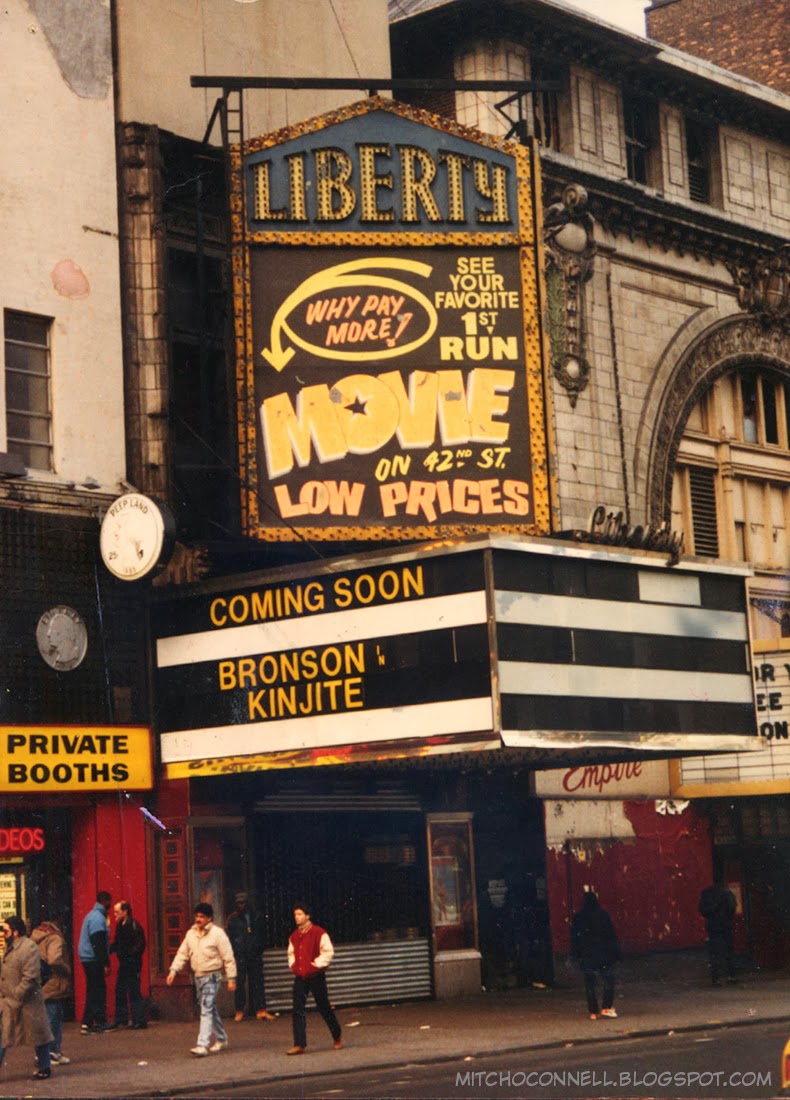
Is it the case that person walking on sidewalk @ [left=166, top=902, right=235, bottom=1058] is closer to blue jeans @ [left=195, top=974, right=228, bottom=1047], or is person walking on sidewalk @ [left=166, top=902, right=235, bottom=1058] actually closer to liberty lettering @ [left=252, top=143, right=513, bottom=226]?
blue jeans @ [left=195, top=974, right=228, bottom=1047]

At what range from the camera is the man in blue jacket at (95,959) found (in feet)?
88.0

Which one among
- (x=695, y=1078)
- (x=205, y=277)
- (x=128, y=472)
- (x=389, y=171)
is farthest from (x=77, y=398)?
(x=695, y=1078)

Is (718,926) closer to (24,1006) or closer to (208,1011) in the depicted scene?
(208,1011)

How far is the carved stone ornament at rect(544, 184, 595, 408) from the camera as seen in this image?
1441 inches

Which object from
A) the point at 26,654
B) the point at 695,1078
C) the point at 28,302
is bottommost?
the point at 695,1078

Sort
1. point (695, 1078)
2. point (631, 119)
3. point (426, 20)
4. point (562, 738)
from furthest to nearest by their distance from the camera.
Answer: point (631, 119) < point (426, 20) < point (562, 738) < point (695, 1078)

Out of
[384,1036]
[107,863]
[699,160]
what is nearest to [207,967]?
[384,1036]

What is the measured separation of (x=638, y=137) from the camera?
40062 mm

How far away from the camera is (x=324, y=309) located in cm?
2950

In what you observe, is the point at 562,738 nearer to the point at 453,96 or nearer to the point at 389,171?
the point at 389,171

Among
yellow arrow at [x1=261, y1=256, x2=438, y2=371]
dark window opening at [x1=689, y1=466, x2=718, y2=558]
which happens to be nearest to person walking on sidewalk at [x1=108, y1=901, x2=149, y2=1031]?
yellow arrow at [x1=261, y1=256, x2=438, y2=371]

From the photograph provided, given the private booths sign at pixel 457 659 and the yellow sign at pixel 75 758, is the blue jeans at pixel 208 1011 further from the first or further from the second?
the yellow sign at pixel 75 758

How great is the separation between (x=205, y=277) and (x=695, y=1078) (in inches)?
645

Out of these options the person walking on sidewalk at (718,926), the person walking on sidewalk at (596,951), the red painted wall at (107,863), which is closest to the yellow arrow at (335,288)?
the red painted wall at (107,863)
